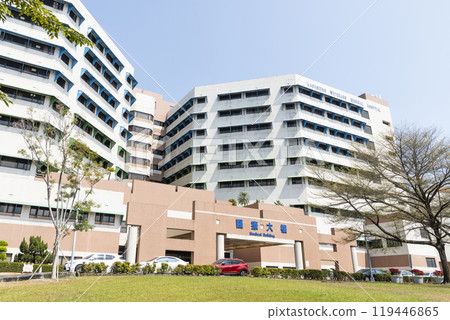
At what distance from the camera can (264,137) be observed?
54219 mm

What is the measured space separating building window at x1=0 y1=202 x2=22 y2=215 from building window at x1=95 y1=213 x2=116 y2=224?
22.5 ft

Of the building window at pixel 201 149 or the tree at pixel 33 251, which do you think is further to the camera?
the building window at pixel 201 149

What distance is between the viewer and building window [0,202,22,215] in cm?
2953

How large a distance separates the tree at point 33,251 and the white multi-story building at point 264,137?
28.0m

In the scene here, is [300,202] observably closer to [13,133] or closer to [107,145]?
[107,145]

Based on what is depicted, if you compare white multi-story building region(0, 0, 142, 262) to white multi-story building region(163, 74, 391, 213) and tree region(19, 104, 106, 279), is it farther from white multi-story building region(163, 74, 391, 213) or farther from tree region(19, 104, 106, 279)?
white multi-story building region(163, 74, 391, 213)

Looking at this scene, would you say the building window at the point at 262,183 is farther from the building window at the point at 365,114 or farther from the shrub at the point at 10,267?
the shrub at the point at 10,267

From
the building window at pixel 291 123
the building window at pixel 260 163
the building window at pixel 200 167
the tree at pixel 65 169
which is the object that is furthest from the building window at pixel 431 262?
the tree at pixel 65 169

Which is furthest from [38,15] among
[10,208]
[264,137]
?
[264,137]

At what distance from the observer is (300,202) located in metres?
49.2

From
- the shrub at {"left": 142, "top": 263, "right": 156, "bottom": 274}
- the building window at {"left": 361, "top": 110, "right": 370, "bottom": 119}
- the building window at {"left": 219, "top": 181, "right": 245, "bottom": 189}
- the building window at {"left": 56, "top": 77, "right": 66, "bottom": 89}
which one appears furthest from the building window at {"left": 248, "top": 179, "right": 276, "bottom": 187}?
the shrub at {"left": 142, "top": 263, "right": 156, "bottom": 274}

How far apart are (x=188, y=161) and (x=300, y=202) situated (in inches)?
774

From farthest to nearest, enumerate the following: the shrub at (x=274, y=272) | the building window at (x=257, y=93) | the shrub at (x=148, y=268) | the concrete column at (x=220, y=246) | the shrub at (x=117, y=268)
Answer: the building window at (x=257, y=93)
the concrete column at (x=220, y=246)
the shrub at (x=274, y=272)
the shrub at (x=148, y=268)
the shrub at (x=117, y=268)

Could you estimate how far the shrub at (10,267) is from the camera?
23.3m
